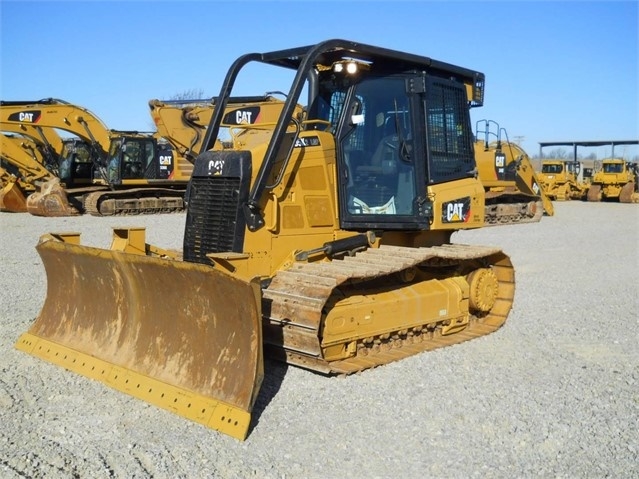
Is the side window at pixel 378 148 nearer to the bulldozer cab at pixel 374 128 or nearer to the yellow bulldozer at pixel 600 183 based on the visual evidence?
the bulldozer cab at pixel 374 128

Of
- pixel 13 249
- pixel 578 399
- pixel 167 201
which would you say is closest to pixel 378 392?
pixel 578 399

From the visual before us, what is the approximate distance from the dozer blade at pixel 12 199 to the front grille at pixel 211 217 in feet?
64.6

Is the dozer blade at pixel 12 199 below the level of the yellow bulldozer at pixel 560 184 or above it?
above

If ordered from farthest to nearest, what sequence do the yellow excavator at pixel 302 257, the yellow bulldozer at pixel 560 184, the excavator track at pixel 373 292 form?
1. the yellow bulldozer at pixel 560 184
2. the excavator track at pixel 373 292
3. the yellow excavator at pixel 302 257

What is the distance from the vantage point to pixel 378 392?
5539mm

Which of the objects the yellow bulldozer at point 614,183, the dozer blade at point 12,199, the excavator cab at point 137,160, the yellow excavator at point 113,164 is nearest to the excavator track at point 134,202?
the yellow excavator at point 113,164

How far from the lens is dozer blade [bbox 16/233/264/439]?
5.01 meters

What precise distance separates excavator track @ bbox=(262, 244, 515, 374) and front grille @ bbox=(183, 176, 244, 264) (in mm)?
612

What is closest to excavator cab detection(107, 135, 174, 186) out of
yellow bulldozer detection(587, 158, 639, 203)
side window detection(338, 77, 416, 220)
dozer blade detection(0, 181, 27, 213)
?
dozer blade detection(0, 181, 27, 213)

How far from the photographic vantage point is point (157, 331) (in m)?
5.80

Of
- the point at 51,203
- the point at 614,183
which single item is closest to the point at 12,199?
the point at 51,203

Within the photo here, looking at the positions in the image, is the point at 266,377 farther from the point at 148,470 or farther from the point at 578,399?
the point at 578,399

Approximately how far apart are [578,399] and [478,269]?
240 centimetres

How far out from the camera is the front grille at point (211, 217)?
609cm
